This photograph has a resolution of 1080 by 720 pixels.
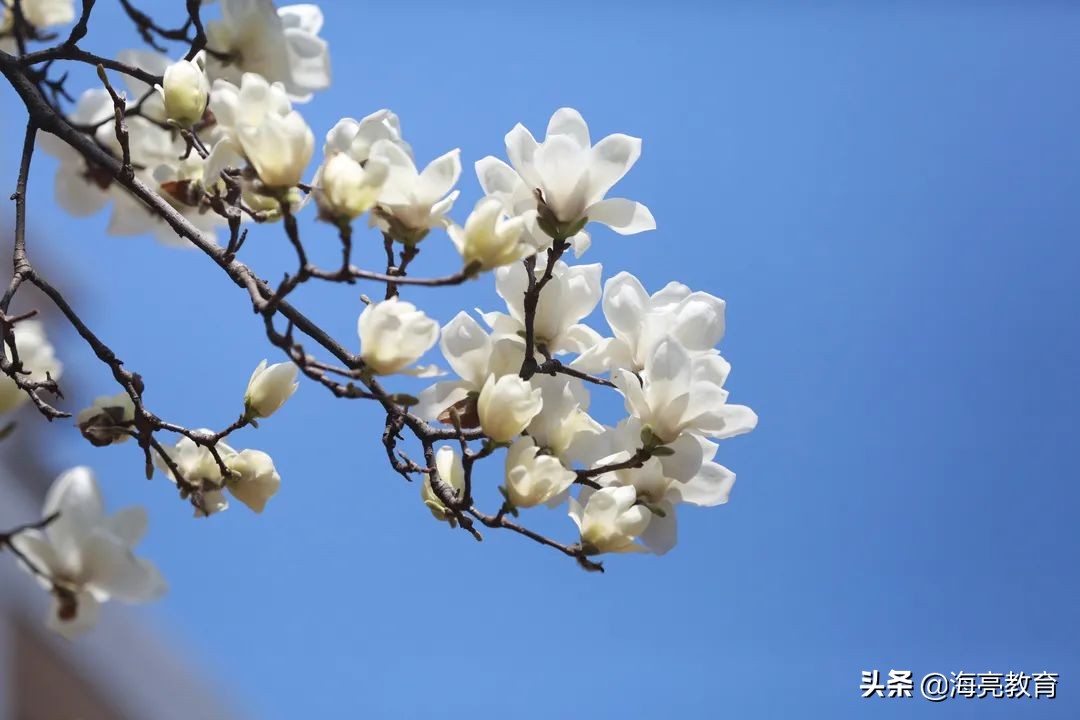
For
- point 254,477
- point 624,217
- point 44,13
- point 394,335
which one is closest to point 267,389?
point 254,477

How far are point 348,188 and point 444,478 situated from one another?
0.26 m

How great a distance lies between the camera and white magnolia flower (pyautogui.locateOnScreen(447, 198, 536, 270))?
0.53 m

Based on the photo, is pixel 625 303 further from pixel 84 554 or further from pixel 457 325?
pixel 84 554

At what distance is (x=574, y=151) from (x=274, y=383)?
0.29 m

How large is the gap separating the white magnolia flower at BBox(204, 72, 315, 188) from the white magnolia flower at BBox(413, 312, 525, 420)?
6.6 inches

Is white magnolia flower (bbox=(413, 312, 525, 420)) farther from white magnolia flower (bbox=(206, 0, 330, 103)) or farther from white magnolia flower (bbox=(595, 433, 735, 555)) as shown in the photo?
white magnolia flower (bbox=(206, 0, 330, 103))

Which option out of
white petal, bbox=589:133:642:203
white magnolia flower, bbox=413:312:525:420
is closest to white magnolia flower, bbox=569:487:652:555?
white magnolia flower, bbox=413:312:525:420

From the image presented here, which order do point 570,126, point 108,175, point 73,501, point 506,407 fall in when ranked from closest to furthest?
point 73,501 < point 506,407 < point 570,126 < point 108,175

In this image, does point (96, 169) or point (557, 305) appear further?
point (96, 169)

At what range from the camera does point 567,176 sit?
63 centimetres

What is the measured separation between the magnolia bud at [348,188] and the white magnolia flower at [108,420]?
29cm

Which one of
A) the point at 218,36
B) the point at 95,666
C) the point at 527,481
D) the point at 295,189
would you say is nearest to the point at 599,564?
the point at 527,481

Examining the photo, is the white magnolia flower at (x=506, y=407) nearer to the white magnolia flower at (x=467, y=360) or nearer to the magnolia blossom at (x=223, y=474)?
the white magnolia flower at (x=467, y=360)

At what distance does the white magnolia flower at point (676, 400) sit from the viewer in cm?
61
